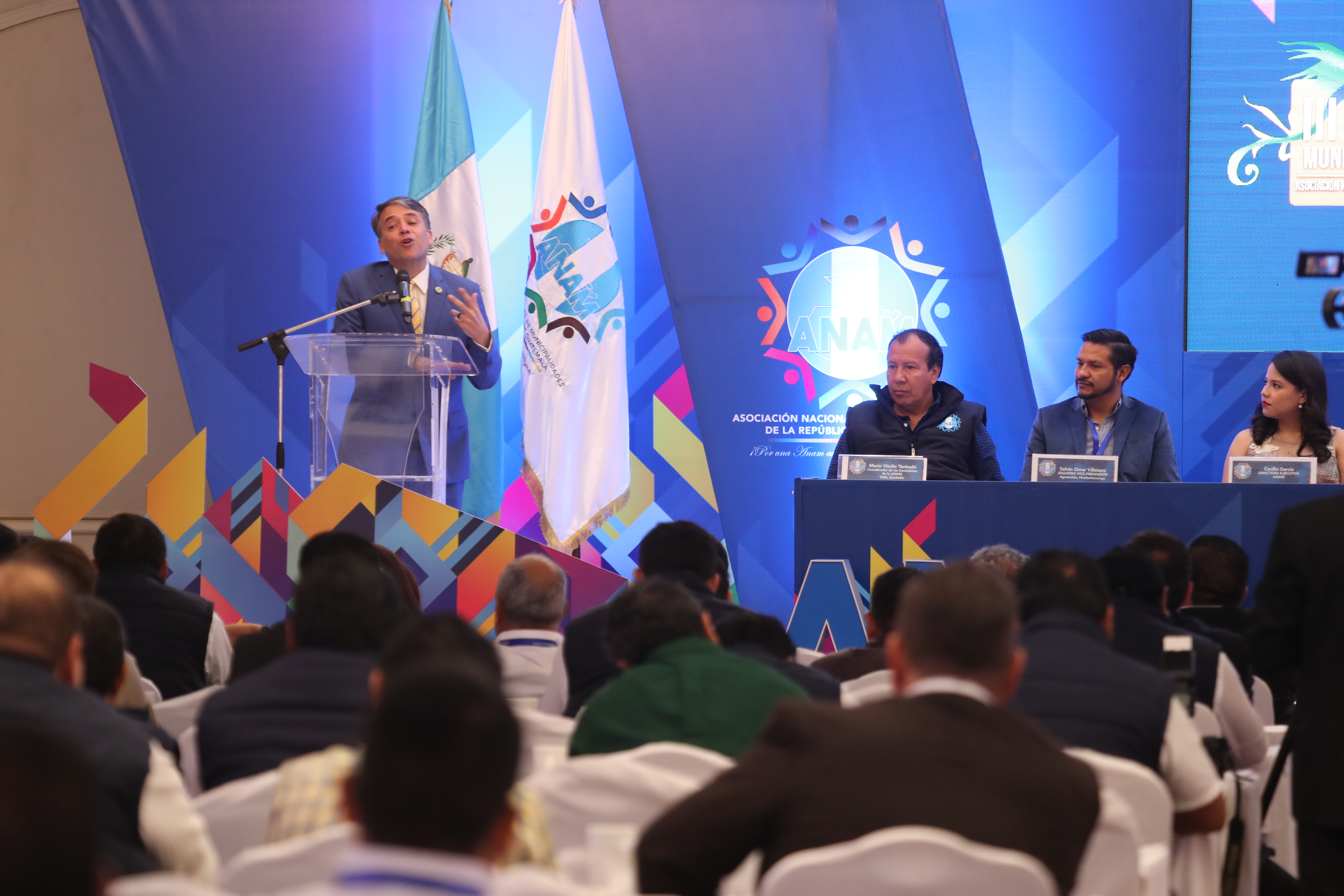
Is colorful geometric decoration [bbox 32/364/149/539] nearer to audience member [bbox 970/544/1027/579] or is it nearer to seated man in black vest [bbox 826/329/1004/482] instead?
seated man in black vest [bbox 826/329/1004/482]

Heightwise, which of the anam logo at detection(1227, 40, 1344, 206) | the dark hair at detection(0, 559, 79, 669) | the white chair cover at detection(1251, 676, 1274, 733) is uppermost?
the anam logo at detection(1227, 40, 1344, 206)

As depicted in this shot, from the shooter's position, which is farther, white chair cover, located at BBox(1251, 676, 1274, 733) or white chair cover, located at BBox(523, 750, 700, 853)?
white chair cover, located at BBox(1251, 676, 1274, 733)

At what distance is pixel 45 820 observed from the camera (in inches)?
37.9

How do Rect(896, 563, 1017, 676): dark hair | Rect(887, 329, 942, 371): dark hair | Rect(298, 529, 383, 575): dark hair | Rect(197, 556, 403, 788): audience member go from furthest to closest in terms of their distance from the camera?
Rect(887, 329, 942, 371): dark hair
Rect(298, 529, 383, 575): dark hair
Rect(197, 556, 403, 788): audience member
Rect(896, 563, 1017, 676): dark hair

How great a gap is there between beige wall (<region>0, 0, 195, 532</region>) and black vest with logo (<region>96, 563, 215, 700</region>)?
4805 millimetres

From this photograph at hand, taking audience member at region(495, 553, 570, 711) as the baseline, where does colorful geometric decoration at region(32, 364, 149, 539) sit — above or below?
above

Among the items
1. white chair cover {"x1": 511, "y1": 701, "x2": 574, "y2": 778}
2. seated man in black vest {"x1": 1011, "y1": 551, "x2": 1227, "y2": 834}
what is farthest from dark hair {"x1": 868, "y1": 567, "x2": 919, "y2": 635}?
white chair cover {"x1": 511, "y1": 701, "x2": 574, "y2": 778}

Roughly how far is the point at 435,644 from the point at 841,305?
549cm

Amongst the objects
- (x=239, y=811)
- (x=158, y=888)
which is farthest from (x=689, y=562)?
(x=158, y=888)

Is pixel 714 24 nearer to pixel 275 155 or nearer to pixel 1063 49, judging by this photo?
pixel 1063 49

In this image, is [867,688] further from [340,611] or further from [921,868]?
[921,868]

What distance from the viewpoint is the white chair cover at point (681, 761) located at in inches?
76.6

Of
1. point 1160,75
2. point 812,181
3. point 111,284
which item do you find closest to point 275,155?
point 111,284

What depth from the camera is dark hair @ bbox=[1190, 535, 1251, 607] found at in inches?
154
